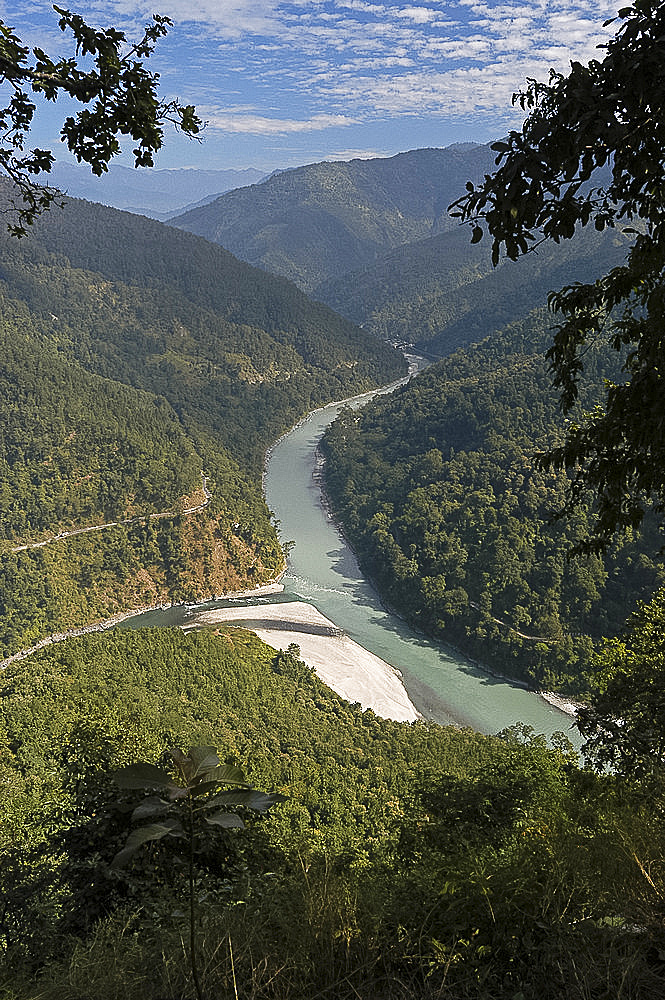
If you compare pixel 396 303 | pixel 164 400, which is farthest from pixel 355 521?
pixel 396 303

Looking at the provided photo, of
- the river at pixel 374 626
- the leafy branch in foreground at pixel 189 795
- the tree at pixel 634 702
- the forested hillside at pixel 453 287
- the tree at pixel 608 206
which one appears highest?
the forested hillside at pixel 453 287

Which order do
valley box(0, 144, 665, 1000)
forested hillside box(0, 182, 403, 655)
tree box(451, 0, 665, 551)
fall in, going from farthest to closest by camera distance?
forested hillside box(0, 182, 403, 655)
valley box(0, 144, 665, 1000)
tree box(451, 0, 665, 551)

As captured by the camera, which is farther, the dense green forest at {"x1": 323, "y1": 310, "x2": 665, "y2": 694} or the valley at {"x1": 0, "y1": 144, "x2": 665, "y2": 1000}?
the dense green forest at {"x1": 323, "y1": 310, "x2": 665, "y2": 694}

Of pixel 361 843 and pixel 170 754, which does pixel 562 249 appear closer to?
pixel 361 843

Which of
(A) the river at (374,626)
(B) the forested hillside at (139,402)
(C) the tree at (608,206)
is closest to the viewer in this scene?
(C) the tree at (608,206)

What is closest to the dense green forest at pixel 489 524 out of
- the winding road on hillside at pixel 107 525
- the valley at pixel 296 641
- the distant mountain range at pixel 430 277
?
the valley at pixel 296 641

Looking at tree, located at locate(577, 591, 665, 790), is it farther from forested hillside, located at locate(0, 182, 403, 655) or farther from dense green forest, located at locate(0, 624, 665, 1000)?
forested hillside, located at locate(0, 182, 403, 655)

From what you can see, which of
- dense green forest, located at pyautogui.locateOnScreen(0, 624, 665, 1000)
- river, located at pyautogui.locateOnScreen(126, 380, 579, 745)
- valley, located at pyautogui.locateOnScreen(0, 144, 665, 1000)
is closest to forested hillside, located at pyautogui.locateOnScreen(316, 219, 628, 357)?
valley, located at pyautogui.locateOnScreen(0, 144, 665, 1000)

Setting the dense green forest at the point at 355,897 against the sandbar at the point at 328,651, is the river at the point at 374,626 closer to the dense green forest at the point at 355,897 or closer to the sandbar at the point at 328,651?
the sandbar at the point at 328,651
